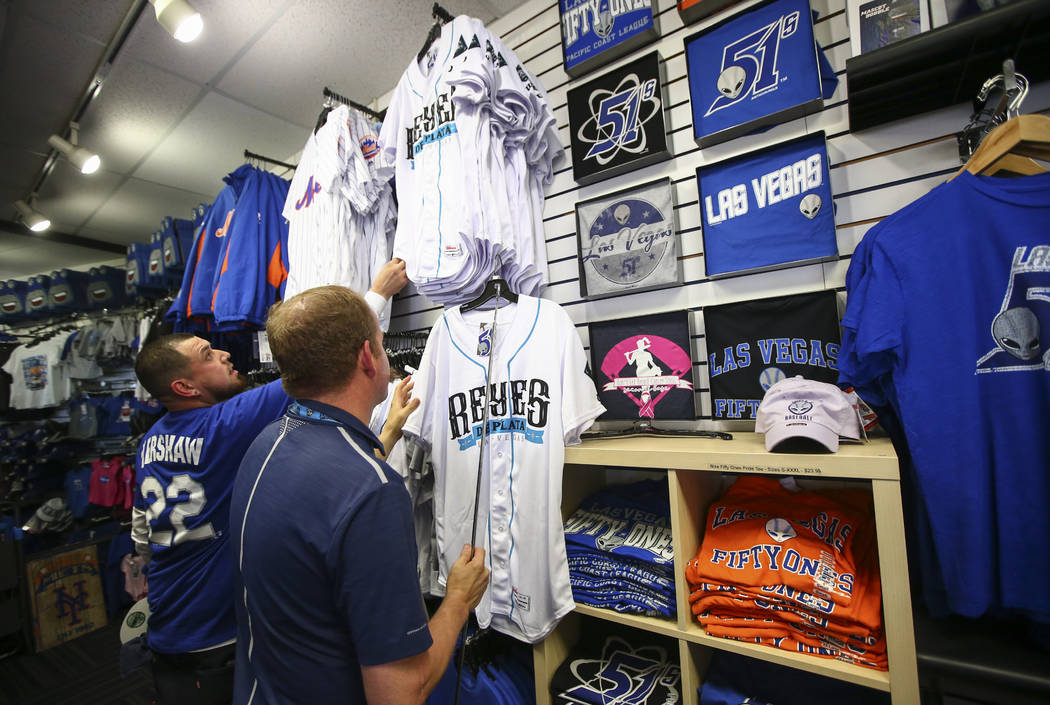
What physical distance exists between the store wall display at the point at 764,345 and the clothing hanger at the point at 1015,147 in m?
0.48

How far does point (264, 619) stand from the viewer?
983 millimetres

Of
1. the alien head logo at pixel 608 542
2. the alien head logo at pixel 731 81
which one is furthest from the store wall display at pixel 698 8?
the alien head logo at pixel 608 542

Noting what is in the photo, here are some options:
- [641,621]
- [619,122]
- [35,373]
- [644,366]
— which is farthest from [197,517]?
[35,373]

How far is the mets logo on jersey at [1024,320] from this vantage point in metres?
1.07

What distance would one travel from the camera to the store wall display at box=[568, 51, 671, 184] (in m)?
1.89

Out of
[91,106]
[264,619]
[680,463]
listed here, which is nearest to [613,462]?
[680,463]

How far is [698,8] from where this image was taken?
178 centimetres

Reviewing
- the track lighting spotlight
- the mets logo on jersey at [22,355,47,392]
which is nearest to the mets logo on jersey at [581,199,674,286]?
the track lighting spotlight

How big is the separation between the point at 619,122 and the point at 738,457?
4.81 ft

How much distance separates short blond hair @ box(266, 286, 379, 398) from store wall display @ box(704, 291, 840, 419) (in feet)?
4.13

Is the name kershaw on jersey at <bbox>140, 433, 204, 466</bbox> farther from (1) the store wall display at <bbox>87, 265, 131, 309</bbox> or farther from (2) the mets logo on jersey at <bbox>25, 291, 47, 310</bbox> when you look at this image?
(2) the mets logo on jersey at <bbox>25, 291, 47, 310</bbox>

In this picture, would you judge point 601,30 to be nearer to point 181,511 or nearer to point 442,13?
point 442,13

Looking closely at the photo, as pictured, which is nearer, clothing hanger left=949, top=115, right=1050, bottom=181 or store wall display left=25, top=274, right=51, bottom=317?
clothing hanger left=949, top=115, right=1050, bottom=181

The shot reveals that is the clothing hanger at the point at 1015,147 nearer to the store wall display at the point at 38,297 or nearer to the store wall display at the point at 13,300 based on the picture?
the store wall display at the point at 38,297
